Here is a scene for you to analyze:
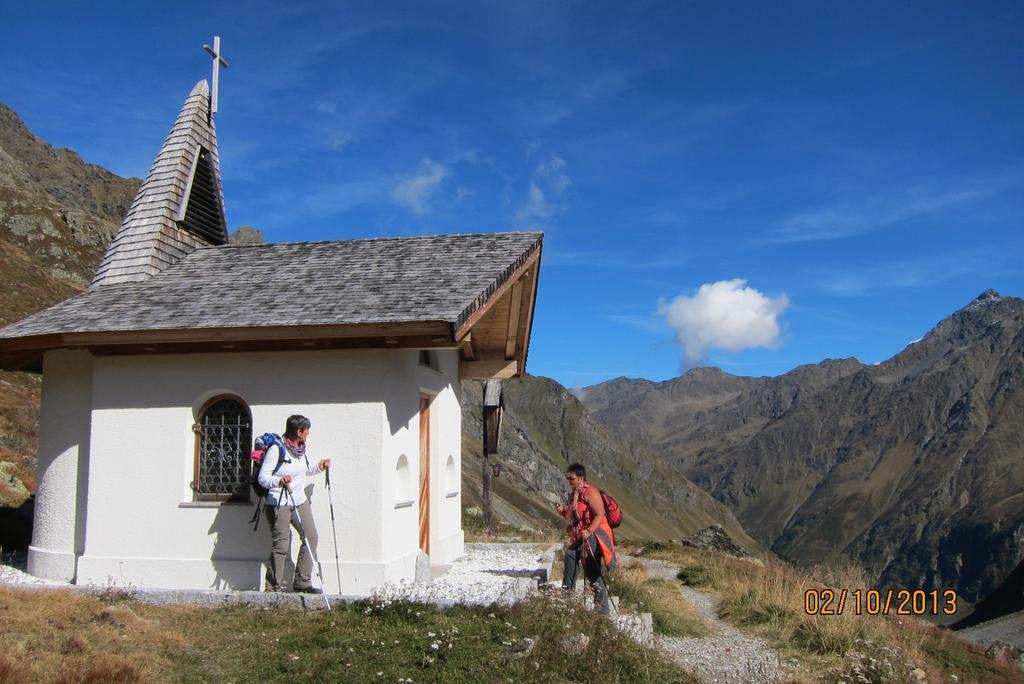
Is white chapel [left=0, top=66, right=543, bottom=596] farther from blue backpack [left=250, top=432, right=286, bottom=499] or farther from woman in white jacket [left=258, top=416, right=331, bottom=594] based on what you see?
blue backpack [left=250, top=432, right=286, bottom=499]

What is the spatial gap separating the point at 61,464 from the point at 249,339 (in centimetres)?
365

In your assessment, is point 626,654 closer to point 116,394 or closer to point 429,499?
point 429,499

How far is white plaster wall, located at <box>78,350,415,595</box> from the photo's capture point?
10273mm

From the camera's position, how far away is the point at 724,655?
9.58m

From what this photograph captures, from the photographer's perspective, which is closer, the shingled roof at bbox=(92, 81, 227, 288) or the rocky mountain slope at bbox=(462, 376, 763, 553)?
the shingled roof at bbox=(92, 81, 227, 288)

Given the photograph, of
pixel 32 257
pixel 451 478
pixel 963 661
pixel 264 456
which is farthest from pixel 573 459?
pixel 264 456

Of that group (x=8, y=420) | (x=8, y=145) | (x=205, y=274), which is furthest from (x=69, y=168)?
(x=205, y=274)

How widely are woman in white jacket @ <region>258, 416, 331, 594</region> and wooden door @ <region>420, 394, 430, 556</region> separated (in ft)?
10.3

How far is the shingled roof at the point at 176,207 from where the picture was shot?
43.5 feet

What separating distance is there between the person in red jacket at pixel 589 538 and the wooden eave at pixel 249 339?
2288 millimetres

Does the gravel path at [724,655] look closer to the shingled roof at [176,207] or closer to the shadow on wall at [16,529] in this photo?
the shingled roof at [176,207]

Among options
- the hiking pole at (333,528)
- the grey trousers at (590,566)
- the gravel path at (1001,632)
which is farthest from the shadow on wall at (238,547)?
the gravel path at (1001,632)

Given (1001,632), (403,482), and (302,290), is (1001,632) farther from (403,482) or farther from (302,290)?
(302,290)
